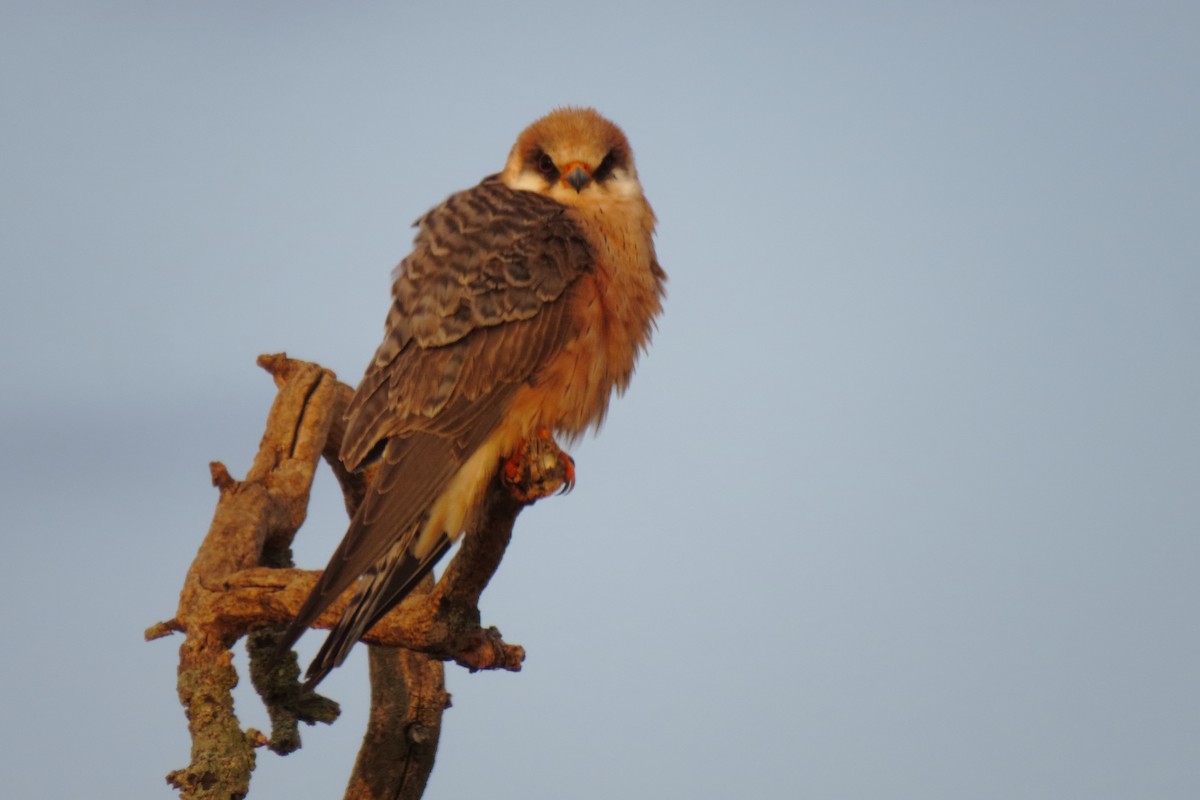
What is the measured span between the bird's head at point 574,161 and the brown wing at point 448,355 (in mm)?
176

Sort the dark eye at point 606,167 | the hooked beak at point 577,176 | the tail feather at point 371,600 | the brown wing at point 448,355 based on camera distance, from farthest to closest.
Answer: the dark eye at point 606,167
the hooked beak at point 577,176
the brown wing at point 448,355
the tail feather at point 371,600

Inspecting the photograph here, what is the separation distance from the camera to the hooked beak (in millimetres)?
4273

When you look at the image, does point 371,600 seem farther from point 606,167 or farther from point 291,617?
point 606,167

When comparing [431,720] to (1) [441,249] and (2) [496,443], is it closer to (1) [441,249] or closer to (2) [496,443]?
A: (2) [496,443]

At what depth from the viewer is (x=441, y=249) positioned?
4098 mm

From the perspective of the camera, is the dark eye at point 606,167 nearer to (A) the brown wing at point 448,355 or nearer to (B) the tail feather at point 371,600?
(A) the brown wing at point 448,355

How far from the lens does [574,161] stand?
14.3ft

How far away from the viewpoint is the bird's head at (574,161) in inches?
170

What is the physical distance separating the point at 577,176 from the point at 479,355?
81cm

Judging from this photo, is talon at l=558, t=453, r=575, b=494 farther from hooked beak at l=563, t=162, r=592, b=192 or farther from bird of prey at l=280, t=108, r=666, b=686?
hooked beak at l=563, t=162, r=592, b=192

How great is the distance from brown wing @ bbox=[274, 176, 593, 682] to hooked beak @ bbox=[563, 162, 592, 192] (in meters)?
0.14

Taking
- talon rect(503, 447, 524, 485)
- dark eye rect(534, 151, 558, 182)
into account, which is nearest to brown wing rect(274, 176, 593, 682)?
talon rect(503, 447, 524, 485)

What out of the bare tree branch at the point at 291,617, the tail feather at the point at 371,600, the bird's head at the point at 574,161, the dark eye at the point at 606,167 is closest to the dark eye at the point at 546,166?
the bird's head at the point at 574,161

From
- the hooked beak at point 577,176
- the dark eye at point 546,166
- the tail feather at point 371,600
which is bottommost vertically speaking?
the tail feather at point 371,600
